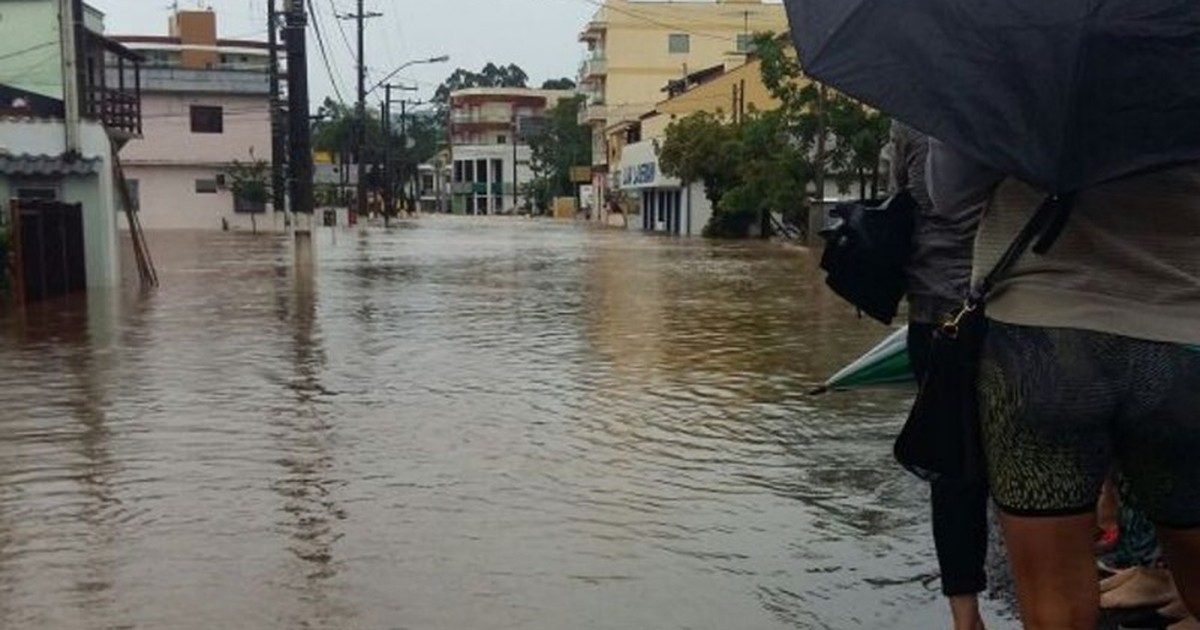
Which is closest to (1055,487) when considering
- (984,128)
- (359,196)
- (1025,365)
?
(1025,365)

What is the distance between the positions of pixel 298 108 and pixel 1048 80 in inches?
1074

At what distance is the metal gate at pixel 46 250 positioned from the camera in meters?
15.4

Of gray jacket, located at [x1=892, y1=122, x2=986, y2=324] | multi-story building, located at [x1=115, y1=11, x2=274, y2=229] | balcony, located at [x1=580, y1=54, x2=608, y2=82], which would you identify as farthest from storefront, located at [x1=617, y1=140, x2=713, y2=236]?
gray jacket, located at [x1=892, y1=122, x2=986, y2=324]

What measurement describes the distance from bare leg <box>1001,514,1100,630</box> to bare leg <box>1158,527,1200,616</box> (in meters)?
0.17

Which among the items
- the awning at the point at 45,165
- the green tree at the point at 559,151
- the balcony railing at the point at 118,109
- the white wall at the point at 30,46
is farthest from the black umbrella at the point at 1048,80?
the green tree at the point at 559,151

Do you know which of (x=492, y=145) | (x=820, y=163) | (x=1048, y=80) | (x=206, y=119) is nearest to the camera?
(x=1048, y=80)

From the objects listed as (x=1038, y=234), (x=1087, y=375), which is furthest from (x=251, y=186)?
(x=1087, y=375)

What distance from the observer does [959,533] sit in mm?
3520

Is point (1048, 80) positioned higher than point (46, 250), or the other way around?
point (1048, 80)

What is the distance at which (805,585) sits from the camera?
4562 millimetres

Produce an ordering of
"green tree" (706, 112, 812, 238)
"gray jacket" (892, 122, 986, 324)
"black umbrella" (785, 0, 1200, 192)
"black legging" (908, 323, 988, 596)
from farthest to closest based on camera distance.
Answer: "green tree" (706, 112, 812, 238) < "black legging" (908, 323, 988, 596) < "gray jacket" (892, 122, 986, 324) < "black umbrella" (785, 0, 1200, 192)

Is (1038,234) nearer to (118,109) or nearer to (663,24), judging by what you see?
(118,109)

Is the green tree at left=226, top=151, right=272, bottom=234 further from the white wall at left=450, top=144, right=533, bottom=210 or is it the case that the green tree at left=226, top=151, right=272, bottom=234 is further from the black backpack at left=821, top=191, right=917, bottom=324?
the white wall at left=450, top=144, right=533, bottom=210

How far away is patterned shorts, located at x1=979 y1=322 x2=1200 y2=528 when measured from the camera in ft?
7.03
